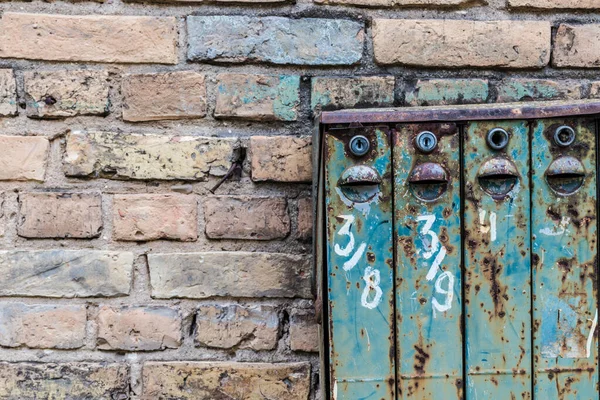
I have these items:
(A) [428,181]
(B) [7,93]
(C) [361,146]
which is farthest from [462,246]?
(B) [7,93]

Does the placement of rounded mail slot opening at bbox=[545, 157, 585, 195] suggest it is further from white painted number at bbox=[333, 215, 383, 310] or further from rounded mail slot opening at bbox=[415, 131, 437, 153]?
white painted number at bbox=[333, 215, 383, 310]

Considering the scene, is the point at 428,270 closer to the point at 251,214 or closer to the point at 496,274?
the point at 496,274

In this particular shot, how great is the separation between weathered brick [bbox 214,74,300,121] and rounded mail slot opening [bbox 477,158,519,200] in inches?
15.1

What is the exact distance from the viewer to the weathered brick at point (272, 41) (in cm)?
116

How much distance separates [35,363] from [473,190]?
0.85 m

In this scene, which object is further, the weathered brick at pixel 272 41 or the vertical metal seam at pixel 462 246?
the weathered brick at pixel 272 41

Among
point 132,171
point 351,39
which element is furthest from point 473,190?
point 132,171

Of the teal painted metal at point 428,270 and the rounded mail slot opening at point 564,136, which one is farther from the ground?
the rounded mail slot opening at point 564,136

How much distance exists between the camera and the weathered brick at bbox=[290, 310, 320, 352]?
3.82 ft

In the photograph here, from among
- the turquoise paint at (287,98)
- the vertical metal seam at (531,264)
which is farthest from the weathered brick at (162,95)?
the vertical metal seam at (531,264)

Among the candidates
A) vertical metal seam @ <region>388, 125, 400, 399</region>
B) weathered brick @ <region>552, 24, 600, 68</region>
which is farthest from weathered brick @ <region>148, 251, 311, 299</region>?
weathered brick @ <region>552, 24, 600, 68</region>

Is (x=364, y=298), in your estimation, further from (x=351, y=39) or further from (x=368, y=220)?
(x=351, y=39)

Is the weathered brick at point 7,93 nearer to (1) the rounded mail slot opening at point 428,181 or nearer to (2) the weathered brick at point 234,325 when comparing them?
(2) the weathered brick at point 234,325

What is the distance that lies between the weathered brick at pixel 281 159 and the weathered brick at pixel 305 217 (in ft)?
0.14
